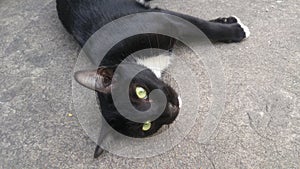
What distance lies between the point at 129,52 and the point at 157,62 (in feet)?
0.63

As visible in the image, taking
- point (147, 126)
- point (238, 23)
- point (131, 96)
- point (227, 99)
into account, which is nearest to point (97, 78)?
point (131, 96)

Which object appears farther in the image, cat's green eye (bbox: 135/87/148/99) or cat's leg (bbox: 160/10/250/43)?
cat's leg (bbox: 160/10/250/43)

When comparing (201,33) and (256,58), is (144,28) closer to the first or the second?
(201,33)

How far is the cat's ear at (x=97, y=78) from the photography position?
5.32ft

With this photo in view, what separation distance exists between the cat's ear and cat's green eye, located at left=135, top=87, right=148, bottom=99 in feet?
0.45

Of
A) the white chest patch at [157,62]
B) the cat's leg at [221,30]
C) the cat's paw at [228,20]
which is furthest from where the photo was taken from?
the cat's paw at [228,20]

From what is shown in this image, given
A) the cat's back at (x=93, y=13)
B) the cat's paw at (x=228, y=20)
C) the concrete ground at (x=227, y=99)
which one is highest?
the cat's back at (x=93, y=13)

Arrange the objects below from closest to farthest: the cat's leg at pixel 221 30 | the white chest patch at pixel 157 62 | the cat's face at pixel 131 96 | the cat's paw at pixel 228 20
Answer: the cat's face at pixel 131 96, the white chest patch at pixel 157 62, the cat's leg at pixel 221 30, the cat's paw at pixel 228 20

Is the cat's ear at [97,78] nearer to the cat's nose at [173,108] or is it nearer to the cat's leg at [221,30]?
the cat's nose at [173,108]

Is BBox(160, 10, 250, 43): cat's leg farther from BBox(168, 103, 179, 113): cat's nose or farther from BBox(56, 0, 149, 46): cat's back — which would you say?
BBox(168, 103, 179, 113): cat's nose

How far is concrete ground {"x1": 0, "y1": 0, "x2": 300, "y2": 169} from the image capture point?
67.2 inches

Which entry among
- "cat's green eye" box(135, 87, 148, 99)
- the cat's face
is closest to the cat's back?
the cat's face

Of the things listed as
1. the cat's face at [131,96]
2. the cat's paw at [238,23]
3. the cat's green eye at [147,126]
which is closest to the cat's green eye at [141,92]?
the cat's face at [131,96]

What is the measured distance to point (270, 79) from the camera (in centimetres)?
196
